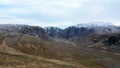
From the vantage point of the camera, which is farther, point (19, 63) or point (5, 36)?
point (5, 36)

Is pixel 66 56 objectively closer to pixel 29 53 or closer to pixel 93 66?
pixel 29 53

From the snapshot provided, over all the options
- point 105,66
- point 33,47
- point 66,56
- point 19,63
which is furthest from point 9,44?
point 105,66

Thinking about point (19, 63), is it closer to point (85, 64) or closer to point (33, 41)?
point (85, 64)

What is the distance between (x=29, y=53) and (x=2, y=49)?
13.2 metres

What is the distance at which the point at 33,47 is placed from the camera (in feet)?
508

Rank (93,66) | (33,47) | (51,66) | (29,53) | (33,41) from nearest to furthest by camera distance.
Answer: (51,66) → (93,66) → (29,53) → (33,47) → (33,41)

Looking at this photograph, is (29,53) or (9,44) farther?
(9,44)

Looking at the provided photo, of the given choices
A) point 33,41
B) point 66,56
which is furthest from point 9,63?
point 33,41

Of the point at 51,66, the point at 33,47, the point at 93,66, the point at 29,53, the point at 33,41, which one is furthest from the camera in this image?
the point at 33,41

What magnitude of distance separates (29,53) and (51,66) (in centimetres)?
3534

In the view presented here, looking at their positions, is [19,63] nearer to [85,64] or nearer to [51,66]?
[51,66]

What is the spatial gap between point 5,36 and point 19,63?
2692 inches

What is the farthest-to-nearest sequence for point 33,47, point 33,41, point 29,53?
point 33,41 < point 33,47 < point 29,53

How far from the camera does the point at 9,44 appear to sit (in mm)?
155750
